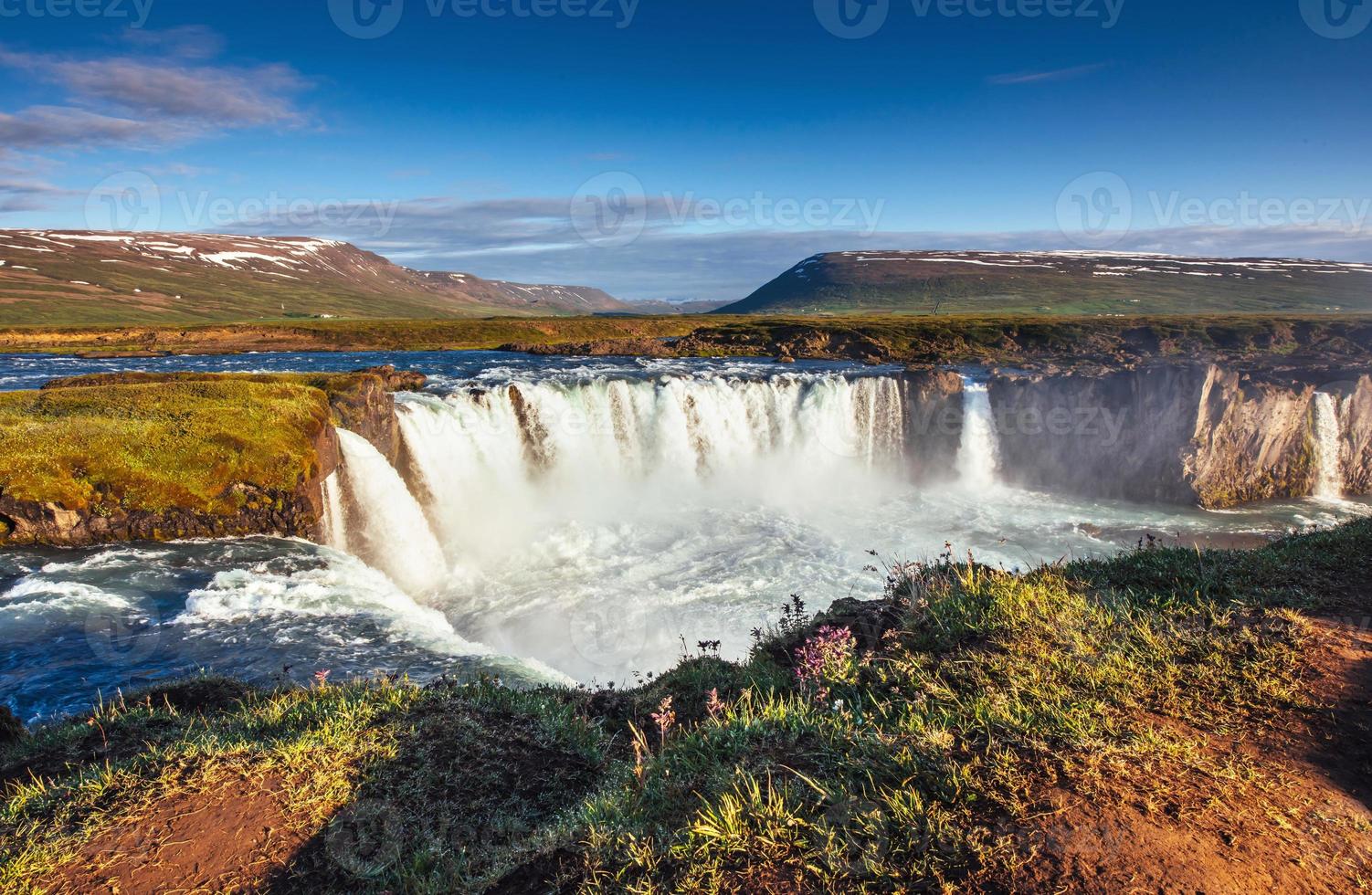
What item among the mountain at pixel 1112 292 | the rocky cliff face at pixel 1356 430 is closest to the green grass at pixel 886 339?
the rocky cliff face at pixel 1356 430

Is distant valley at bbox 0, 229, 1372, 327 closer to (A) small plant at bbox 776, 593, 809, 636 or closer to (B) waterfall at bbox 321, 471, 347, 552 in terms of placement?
(B) waterfall at bbox 321, 471, 347, 552

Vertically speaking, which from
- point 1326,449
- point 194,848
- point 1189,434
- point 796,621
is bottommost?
point 1326,449

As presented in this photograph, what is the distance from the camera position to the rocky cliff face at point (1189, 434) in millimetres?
33781

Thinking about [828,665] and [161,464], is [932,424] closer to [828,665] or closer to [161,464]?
[161,464]

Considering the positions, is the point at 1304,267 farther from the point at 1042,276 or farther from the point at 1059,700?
Result: the point at 1059,700

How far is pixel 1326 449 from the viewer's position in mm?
35500

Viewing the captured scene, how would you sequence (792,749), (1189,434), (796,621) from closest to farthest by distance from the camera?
(792,749)
(796,621)
(1189,434)

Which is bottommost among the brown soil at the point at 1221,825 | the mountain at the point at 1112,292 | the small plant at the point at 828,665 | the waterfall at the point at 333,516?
the waterfall at the point at 333,516

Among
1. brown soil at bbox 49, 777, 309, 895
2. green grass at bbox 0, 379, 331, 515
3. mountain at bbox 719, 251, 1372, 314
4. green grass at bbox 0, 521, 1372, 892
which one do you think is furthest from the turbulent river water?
mountain at bbox 719, 251, 1372, 314

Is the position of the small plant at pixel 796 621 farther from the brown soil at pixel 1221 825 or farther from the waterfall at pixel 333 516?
the waterfall at pixel 333 516

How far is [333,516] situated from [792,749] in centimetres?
1933

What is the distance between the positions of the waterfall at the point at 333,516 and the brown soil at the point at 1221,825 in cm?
1980

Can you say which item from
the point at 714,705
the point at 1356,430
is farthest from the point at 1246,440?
the point at 714,705

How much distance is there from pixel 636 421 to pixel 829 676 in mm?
29376
